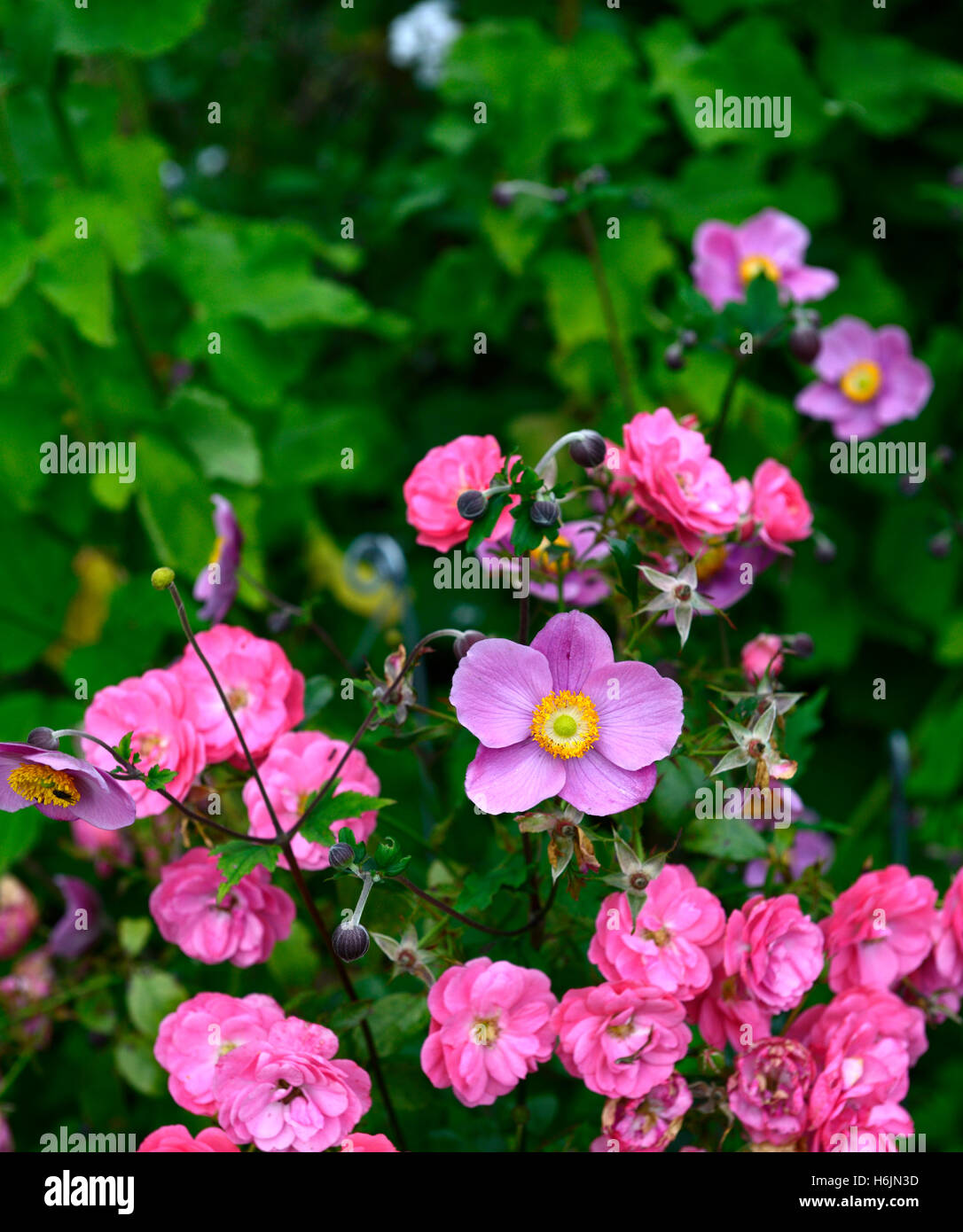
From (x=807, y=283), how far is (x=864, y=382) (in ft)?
0.42

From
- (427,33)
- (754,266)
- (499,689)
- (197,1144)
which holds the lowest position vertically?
(197,1144)

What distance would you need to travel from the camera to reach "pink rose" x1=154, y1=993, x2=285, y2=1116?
54 centimetres

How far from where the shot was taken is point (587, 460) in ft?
1.78

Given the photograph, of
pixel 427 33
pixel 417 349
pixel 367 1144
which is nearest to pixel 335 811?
pixel 367 1144

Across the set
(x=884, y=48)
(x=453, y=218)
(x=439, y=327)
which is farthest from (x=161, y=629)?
(x=884, y=48)

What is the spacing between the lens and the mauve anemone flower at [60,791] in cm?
48

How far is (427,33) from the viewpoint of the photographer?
1588mm

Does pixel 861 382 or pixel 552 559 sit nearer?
pixel 552 559

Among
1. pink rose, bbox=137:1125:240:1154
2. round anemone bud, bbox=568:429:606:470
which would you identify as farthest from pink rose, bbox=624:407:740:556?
pink rose, bbox=137:1125:240:1154

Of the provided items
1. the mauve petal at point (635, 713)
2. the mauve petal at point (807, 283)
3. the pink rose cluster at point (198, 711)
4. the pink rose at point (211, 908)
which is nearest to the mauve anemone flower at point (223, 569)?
the pink rose cluster at point (198, 711)

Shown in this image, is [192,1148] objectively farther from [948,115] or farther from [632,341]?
[948,115]

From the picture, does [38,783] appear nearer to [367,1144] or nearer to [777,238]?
[367,1144]

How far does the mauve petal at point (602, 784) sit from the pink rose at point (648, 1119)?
145 mm

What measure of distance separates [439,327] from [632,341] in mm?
248
